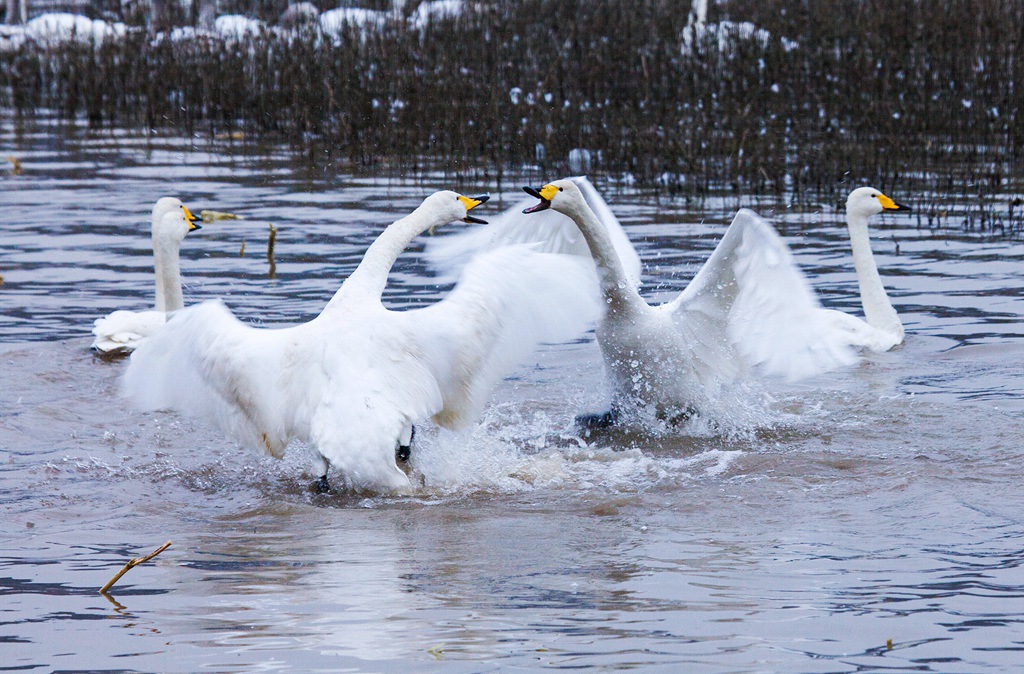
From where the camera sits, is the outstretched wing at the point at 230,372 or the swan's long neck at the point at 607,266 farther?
the swan's long neck at the point at 607,266

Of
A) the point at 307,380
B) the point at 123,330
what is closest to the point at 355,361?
the point at 307,380

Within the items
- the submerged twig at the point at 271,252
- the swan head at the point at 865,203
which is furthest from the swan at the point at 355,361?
the submerged twig at the point at 271,252

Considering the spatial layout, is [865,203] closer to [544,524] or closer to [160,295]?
[160,295]

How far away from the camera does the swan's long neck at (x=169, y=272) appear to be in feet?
32.9

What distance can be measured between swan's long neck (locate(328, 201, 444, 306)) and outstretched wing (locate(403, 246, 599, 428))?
340 mm

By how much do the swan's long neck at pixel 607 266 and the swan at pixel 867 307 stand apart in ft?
5.86

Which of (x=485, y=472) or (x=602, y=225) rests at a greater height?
(x=602, y=225)

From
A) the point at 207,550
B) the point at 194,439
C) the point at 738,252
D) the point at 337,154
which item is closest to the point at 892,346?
the point at 738,252

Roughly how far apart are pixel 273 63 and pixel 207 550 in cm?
1616

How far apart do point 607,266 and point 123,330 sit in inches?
134

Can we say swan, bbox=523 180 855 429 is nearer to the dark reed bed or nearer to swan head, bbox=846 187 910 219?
swan head, bbox=846 187 910 219

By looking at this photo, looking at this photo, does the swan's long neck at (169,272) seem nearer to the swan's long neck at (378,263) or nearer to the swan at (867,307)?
the swan's long neck at (378,263)

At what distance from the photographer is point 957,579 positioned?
5.06m

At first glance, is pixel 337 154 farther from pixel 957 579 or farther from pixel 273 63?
pixel 957 579
